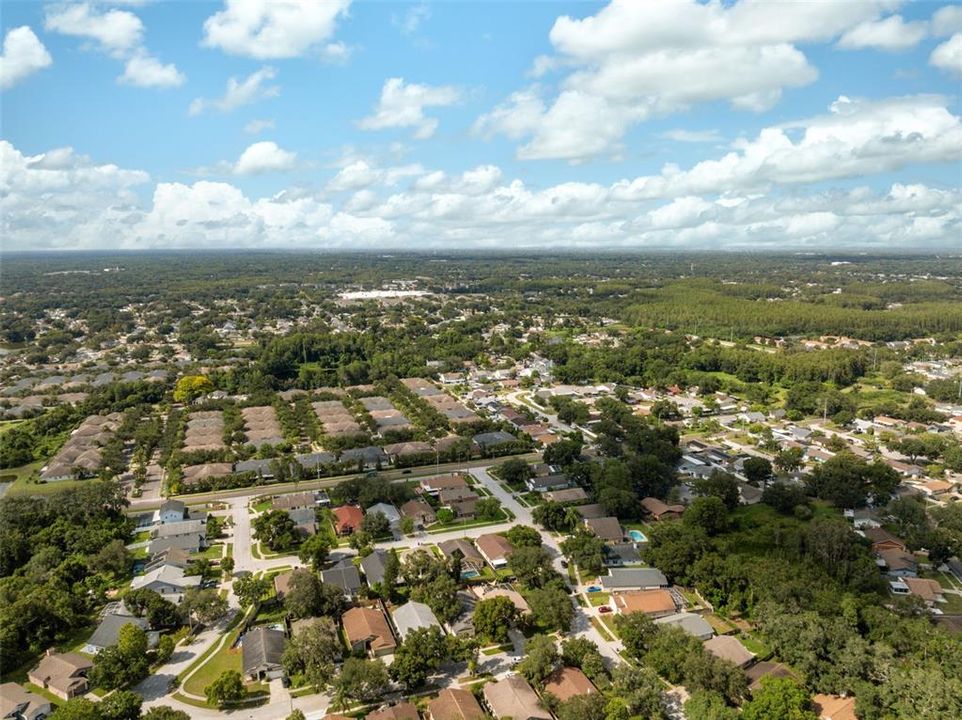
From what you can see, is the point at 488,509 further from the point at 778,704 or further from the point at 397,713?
the point at 778,704

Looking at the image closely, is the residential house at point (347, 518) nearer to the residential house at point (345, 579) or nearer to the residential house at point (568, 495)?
the residential house at point (345, 579)

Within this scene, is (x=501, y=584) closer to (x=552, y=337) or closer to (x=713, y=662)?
(x=713, y=662)

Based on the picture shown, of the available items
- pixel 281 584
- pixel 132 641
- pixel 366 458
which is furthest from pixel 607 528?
pixel 132 641

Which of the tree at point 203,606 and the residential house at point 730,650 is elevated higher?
the tree at point 203,606

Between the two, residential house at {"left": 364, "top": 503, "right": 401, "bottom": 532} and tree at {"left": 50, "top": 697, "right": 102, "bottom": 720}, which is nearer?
tree at {"left": 50, "top": 697, "right": 102, "bottom": 720}

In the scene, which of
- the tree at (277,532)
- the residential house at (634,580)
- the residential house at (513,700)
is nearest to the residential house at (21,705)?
the tree at (277,532)

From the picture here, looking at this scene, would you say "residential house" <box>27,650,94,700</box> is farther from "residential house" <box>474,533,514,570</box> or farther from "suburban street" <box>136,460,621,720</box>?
"residential house" <box>474,533,514,570</box>

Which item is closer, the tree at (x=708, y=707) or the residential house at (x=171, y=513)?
the tree at (x=708, y=707)

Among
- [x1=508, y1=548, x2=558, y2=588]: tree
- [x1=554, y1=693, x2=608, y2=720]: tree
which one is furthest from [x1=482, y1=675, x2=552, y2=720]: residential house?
[x1=508, y1=548, x2=558, y2=588]: tree
